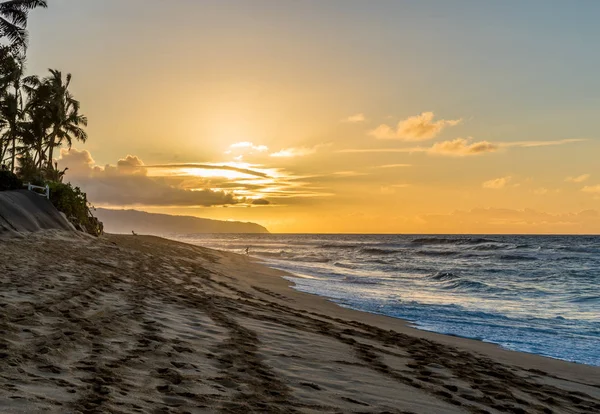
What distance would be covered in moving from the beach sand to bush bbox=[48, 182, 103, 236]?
635 inches

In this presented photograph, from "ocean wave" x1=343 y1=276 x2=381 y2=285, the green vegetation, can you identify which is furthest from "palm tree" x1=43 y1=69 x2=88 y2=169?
"ocean wave" x1=343 y1=276 x2=381 y2=285

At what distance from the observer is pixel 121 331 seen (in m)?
6.54

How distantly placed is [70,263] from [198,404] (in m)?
10.6

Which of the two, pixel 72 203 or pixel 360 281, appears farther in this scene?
pixel 72 203

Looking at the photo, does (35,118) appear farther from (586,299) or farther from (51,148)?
(586,299)

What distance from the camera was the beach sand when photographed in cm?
439

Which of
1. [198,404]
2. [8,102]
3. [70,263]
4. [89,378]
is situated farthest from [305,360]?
[8,102]

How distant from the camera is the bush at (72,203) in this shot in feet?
87.5

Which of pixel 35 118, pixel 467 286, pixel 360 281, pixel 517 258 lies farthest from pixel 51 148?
pixel 517 258

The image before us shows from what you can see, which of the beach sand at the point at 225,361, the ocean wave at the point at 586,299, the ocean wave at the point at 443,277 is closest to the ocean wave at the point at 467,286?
the ocean wave at the point at 443,277

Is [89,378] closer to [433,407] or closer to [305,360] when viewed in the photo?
[305,360]

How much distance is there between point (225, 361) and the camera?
5.84 meters

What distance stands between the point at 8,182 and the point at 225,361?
77.8 feet

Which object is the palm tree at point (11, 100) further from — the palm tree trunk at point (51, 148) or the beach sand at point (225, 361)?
the beach sand at point (225, 361)
